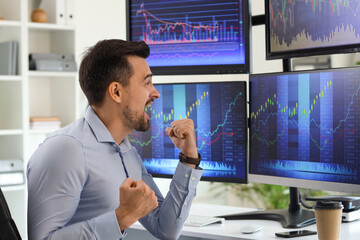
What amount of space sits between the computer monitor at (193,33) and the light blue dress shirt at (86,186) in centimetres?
54

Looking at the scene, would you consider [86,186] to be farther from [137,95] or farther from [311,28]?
[311,28]

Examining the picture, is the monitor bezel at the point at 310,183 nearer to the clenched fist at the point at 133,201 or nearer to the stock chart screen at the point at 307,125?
the stock chart screen at the point at 307,125

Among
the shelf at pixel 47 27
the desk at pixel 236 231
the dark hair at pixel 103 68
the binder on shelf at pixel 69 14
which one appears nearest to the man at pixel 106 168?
the dark hair at pixel 103 68

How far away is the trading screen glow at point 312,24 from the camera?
198 cm

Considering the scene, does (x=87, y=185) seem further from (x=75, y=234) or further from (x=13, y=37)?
(x=13, y=37)

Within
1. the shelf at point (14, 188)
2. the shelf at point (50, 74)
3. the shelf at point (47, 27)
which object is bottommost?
the shelf at point (14, 188)

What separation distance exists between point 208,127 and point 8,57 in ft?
6.93

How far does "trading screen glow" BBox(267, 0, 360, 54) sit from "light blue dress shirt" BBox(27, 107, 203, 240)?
2.08ft

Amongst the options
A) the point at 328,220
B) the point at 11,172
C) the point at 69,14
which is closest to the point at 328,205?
the point at 328,220

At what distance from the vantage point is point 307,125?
201 centimetres

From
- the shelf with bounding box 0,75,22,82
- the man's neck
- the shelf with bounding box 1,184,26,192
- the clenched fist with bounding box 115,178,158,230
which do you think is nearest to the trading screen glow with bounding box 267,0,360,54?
the man's neck

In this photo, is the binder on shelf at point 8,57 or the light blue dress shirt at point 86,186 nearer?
the light blue dress shirt at point 86,186

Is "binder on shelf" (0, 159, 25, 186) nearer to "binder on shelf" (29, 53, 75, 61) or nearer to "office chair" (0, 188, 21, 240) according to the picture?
"binder on shelf" (29, 53, 75, 61)

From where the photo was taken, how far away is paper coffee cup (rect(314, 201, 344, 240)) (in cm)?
177
